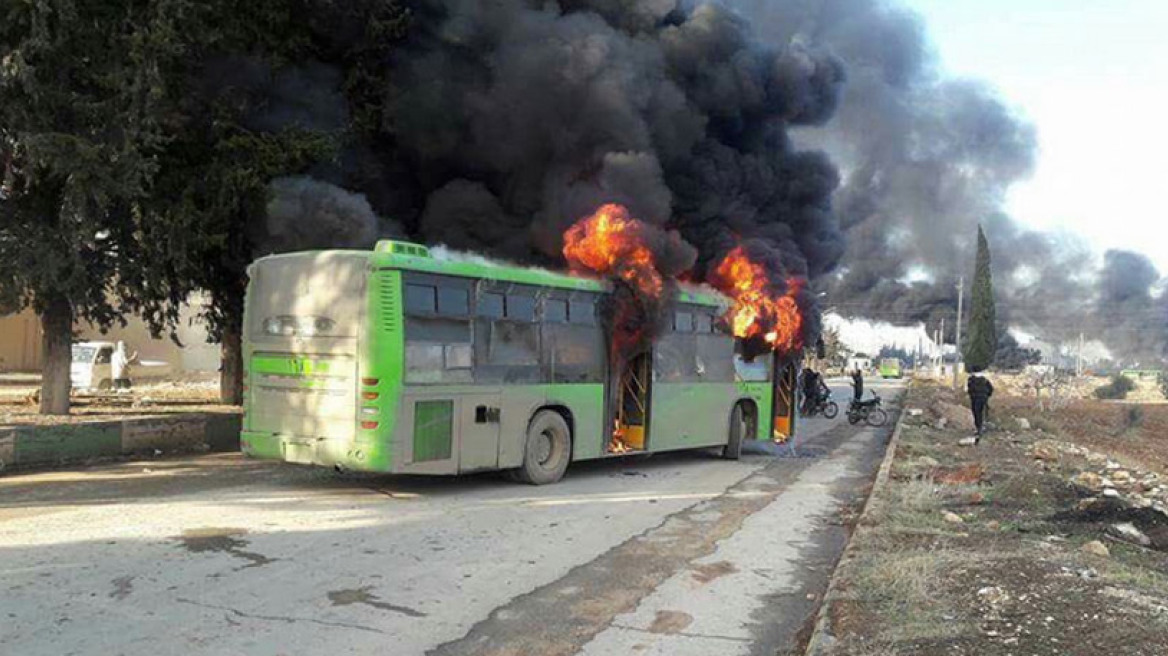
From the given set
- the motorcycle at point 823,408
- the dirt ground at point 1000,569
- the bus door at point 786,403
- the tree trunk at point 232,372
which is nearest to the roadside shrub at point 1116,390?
the motorcycle at point 823,408

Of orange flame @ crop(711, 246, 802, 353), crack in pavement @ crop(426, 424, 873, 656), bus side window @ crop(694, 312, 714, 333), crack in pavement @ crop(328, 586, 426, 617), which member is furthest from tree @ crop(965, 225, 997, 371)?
crack in pavement @ crop(328, 586, 426, 617)

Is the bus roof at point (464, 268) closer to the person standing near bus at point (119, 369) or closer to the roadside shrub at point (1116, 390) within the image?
the person standing near bus at point (119, 369)

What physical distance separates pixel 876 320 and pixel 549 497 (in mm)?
71301

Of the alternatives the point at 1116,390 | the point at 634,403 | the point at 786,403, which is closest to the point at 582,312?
the point at 634,403

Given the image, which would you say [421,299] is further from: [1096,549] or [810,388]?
[810,388]

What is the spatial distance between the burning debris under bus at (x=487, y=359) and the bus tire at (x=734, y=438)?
0.70m

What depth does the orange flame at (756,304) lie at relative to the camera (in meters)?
15.9

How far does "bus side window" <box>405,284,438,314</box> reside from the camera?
32.7 ft

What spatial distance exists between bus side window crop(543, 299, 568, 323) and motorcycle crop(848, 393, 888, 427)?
15.4 metres

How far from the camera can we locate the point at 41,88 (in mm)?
12430

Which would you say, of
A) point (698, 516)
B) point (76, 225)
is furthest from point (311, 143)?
point (698, 516)

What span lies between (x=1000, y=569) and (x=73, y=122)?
1315 centimetres

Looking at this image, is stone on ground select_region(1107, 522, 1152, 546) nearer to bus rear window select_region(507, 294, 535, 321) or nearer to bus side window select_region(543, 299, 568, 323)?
bus side window select_region(543, 299, 568, 323)

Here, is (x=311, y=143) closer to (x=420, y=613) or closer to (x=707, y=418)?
(x=707, y=418)
